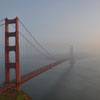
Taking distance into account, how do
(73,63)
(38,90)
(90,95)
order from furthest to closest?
(73,63)
(38,90)
(90,95)

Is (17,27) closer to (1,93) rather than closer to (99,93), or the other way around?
(1,93)

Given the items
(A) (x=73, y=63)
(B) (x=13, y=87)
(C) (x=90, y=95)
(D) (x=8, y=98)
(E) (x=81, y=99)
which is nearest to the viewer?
(D) (x=8, y=98)

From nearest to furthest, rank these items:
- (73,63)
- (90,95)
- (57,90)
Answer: (90,95) → (57,90) → (73,63)

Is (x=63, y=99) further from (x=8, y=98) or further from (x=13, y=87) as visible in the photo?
(x=8, y=98)

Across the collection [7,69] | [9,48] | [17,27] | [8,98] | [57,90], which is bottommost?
[57,90]

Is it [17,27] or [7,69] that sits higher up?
[17,27]

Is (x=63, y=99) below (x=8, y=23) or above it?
below

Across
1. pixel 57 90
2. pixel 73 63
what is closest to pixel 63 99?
pixel 57 90

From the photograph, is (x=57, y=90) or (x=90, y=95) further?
(x=57, y=90)

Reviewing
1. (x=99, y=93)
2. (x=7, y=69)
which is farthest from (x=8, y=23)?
(x=99, y=93)
